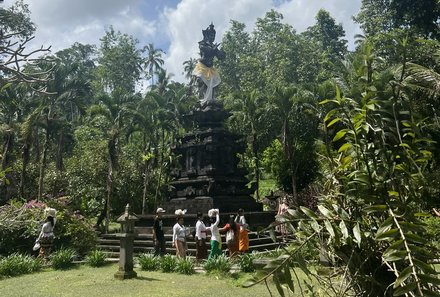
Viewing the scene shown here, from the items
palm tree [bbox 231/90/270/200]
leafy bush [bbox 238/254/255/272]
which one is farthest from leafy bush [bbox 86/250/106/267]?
palm tree [bbox 231/90/270/200]

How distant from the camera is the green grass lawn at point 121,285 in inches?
297

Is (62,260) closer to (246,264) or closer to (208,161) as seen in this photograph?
(246,264)

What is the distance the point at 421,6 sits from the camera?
22.2 meters

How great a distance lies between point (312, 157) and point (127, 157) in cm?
1246

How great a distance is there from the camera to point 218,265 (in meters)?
9.55

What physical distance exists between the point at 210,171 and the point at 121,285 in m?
9.71

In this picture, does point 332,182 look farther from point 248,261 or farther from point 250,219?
point 250,219

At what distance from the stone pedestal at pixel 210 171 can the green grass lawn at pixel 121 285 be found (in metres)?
7.28

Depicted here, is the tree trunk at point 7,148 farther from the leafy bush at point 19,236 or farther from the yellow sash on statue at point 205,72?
the yellow sash on statue at point 205,72

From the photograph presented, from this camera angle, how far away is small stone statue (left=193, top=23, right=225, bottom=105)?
1995 cm

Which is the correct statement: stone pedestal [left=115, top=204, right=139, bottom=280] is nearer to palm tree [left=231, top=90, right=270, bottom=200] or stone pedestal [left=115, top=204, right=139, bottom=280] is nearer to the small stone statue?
the small stone statue

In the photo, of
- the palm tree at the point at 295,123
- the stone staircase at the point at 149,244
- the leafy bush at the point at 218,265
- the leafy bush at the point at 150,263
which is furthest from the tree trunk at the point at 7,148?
the leafy bush at the point at 218,265

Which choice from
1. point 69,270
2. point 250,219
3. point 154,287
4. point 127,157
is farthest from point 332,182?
point 127,157

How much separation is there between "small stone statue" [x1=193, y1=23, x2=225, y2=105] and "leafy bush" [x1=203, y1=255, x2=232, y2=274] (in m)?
11.0
